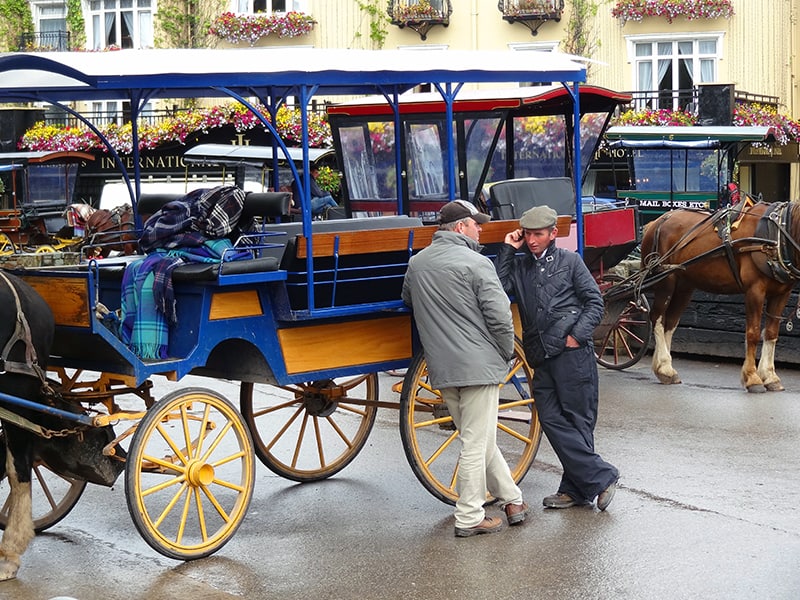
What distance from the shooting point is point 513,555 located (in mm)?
6812

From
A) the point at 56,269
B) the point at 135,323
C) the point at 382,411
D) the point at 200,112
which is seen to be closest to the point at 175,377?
the point at 135,323

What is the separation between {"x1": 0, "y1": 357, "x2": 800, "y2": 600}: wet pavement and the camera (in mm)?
6293

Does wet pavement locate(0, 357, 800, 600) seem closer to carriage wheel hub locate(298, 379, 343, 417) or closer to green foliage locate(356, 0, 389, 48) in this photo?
carriage wheel hub locate(298, 379, 343, 417)

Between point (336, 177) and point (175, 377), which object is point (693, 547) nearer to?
point (175, 377)

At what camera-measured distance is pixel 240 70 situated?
6.82m

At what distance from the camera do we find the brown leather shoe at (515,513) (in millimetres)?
7352

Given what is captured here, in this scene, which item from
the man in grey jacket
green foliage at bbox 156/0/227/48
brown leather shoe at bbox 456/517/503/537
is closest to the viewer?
the man in grey jacket

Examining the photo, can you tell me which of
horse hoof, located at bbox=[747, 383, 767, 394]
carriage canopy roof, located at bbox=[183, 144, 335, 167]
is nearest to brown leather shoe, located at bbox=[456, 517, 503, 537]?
horse hoof, located at bbox=[747, 383, 767, 394]

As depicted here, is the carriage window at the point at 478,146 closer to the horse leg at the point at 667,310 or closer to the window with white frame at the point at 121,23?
the horse leg at the point at 667,310

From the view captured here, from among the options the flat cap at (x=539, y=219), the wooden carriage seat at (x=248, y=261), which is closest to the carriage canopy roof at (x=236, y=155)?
the wooden carriage seat at (x=248, y=261)

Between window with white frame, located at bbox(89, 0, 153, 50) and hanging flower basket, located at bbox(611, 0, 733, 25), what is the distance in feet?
37.4

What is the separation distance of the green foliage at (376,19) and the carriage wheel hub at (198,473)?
23308 mm

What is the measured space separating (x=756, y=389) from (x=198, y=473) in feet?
22.0

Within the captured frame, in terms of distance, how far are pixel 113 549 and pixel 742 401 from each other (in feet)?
20.8
